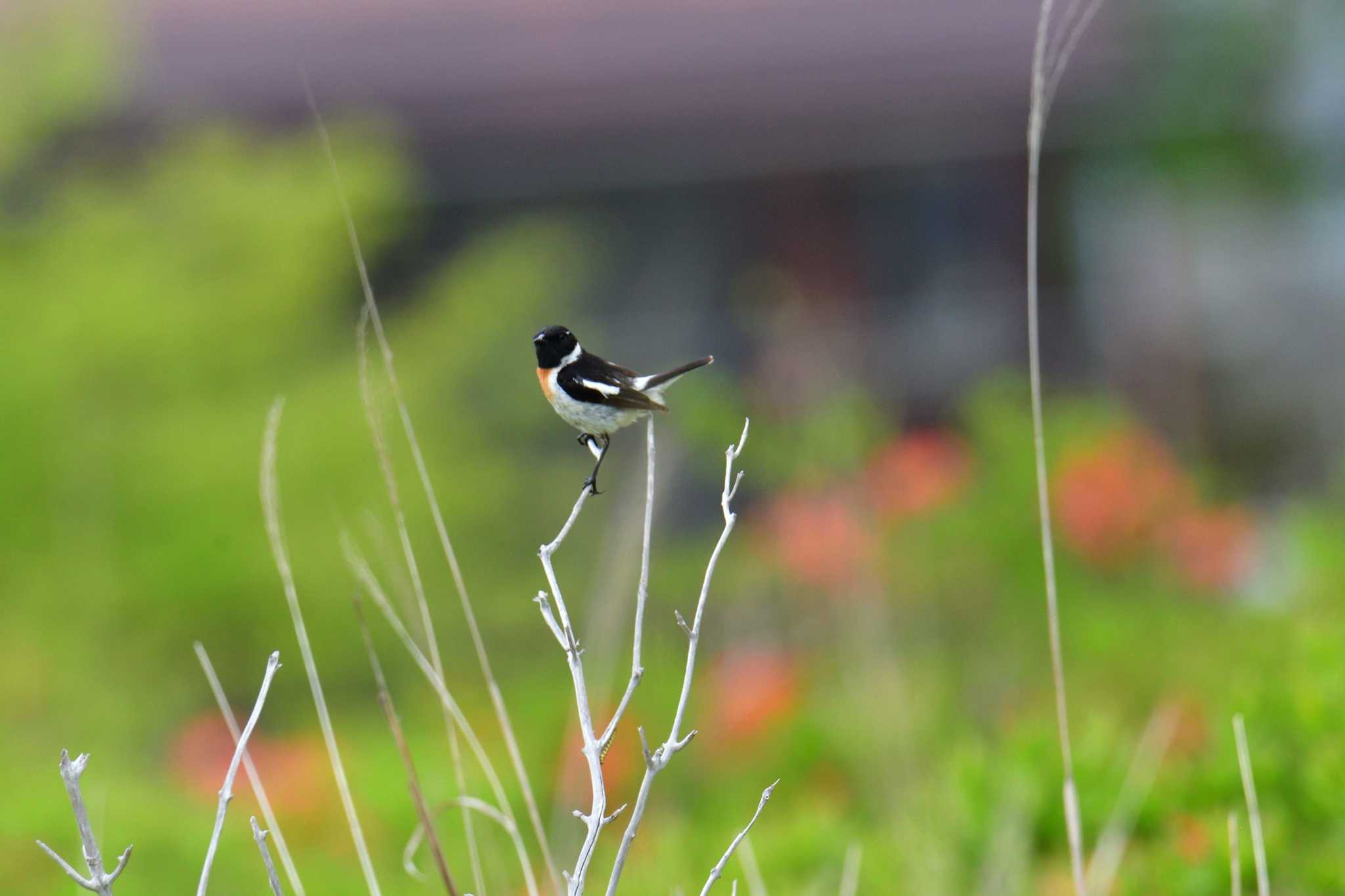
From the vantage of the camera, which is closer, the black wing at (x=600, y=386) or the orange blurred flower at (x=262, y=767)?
the black wing at (x=600, y=386)

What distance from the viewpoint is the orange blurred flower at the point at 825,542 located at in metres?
4.81

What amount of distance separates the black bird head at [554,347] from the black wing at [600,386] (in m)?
0.02

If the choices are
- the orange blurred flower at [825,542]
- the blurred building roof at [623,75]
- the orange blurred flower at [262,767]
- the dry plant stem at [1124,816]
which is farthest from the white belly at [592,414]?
the blurred building roof at [623,75]

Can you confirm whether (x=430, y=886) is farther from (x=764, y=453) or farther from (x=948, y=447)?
(x=948, y=447)

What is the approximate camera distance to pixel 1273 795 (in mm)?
2422

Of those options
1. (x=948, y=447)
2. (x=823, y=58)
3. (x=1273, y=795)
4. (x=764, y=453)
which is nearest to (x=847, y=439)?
(x=764, y=453)

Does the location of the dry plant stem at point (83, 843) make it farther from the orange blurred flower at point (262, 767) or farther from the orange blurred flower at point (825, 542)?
the orange blurred flower at point (825, 542)

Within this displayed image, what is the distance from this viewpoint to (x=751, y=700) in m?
4.10

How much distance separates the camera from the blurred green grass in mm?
3672

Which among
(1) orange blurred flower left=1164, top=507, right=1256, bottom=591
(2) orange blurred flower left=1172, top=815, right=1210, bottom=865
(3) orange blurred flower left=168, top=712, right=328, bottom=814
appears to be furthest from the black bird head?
(1) orange blurred flower left=1164, top=507, right=1256, bottom=591

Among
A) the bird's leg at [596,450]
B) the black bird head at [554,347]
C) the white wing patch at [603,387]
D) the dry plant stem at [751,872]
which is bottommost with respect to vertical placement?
the dry plant stem at [751,872]

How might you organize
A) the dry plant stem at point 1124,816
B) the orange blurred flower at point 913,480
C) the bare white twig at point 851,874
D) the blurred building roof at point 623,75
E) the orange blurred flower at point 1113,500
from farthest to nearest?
the blurred building roof at point 623,75
the orange blurred flower at point 913,480
the orange blurred flower at point 1113,500
the dry plant stem at point 1124,816
the bare white twig at point 851,874

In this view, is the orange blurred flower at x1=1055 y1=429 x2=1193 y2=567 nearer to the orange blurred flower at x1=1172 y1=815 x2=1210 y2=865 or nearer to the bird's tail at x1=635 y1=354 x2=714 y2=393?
the orange blurred flower at x1=1172 y1=815 x2=1210 y2=865

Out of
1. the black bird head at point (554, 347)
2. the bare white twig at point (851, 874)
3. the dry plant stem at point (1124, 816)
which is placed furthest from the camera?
the dry plant stem at point (1124, 816)
